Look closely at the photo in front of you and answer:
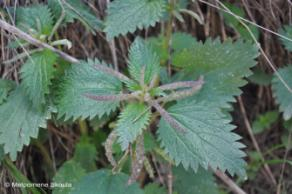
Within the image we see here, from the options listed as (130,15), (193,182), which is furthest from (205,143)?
(130,15)

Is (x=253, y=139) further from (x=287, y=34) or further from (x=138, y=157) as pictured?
(x=138, y=157)

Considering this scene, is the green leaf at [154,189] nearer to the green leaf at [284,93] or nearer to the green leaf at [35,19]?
the green leaf at [284,93]

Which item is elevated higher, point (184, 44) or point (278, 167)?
point (184, 44)

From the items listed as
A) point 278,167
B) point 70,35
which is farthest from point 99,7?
point 278,167

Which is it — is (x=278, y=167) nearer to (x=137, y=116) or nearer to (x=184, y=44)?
(x=184, y=44)

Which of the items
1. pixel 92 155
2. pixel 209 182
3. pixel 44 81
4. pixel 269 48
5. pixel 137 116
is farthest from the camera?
pixel 269 48

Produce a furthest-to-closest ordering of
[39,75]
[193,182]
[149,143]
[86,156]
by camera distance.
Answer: [86,156], [193,182], [149,143], [39,75]

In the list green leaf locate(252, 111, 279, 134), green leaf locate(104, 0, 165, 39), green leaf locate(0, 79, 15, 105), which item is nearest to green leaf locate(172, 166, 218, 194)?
green leaf locate(252, 111, 279, 134)
